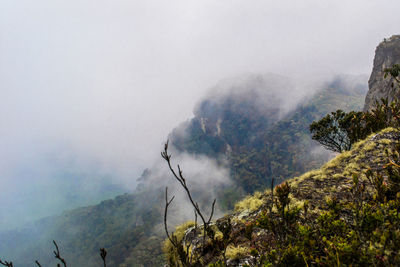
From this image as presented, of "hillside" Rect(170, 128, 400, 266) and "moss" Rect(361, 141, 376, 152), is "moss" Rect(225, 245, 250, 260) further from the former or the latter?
"moss" Rect(361, 141, 376, 152)

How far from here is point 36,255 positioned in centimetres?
17538

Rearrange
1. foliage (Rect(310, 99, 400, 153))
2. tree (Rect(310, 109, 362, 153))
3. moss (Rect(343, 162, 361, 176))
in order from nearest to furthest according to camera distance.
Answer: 1. moss (Rect(343, 162, 361, 176))
2. foliage (Rect(310, 99, 400, 153))
3. tree (Rect(310, 109, 362, 153))

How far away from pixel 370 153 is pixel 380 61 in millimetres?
61590

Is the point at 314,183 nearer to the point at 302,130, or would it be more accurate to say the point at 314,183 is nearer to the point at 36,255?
the point at 302,130

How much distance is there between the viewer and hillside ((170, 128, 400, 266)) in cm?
255

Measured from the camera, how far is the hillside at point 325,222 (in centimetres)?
255

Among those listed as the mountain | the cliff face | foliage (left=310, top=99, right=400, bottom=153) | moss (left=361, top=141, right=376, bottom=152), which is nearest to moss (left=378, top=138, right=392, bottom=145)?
moss (left=361, top=141, right=376, bottom=152)

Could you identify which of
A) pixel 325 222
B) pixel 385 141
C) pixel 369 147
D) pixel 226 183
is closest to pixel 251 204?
pixel 325 222

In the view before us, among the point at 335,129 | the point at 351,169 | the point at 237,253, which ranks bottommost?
the point at 237,253

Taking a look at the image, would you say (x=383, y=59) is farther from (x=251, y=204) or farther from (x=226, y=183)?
(x=226, y=183)

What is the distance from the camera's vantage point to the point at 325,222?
139 inches

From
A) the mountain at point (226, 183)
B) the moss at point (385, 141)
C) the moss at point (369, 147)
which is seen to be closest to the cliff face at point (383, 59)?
the moss at point (385, 141)

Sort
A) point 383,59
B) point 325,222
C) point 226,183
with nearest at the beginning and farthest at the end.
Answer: point 325,222, point 383,59, point 226,183

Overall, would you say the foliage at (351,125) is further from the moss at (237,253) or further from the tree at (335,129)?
the moss at (237,253)
